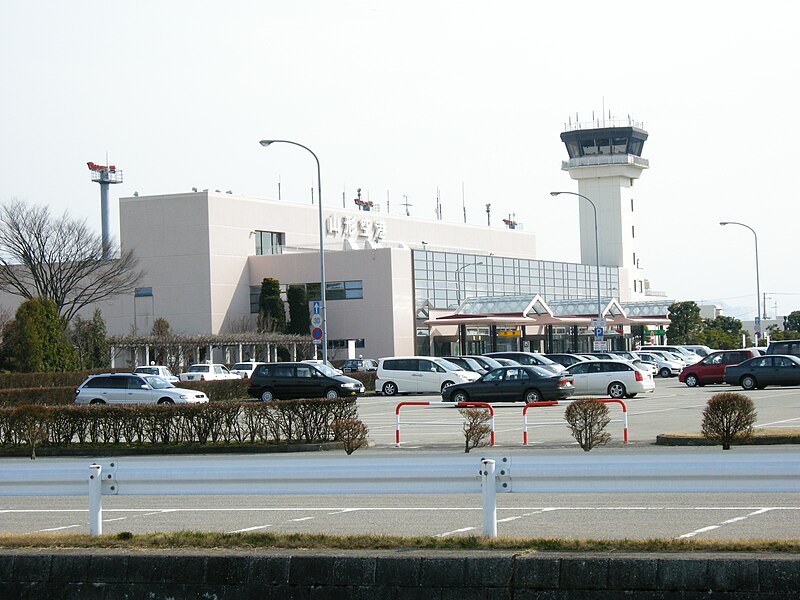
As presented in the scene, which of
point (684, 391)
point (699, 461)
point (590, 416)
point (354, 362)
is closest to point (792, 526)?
point (699, 461)

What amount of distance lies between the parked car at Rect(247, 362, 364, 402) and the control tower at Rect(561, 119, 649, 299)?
6753 centimetres

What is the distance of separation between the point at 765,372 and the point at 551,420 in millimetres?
15868

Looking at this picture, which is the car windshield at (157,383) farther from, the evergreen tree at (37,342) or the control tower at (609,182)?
the control tower at (609,182)

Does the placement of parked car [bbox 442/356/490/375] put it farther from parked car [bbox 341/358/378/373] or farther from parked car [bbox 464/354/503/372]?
parked car [bbox 341/358/378/373]

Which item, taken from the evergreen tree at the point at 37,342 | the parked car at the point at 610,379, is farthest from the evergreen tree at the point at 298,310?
the parked car at the point at 610,379

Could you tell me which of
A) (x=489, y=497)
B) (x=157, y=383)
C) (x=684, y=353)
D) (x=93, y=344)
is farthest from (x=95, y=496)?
(x=684, y=353)

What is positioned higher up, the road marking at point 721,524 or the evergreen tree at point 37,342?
the evergreen tree at point 37,342

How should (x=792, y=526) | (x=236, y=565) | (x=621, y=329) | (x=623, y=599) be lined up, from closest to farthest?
(x=623, y=599) < (x=236, y=565) < (x=792, y=526) < (x=621, y=329)

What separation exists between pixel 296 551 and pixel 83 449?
16.1 metres

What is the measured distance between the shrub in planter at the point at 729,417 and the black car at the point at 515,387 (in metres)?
15.6

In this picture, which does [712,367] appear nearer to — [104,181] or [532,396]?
[532,396]

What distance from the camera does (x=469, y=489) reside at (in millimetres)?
8945

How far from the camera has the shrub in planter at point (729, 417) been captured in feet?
66.7

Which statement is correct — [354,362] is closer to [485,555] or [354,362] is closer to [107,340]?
[107,340]
